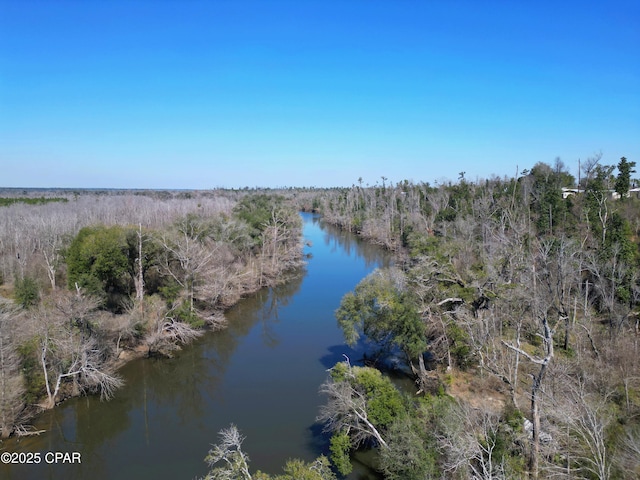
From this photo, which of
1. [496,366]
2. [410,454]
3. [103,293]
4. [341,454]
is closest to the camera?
[410,454]

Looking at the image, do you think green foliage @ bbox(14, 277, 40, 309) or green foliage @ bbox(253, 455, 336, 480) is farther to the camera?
green foliage @ bbox(14, 277, 40, 309)

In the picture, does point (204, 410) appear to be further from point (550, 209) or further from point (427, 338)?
point (550, 209)

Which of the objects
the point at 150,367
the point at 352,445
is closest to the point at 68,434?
the point at 150,367

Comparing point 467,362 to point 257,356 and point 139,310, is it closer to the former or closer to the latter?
point 257,356

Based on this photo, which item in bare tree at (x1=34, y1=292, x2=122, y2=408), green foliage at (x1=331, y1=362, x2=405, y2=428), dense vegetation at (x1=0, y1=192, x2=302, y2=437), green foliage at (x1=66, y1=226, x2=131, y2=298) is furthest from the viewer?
green foliage at (x1=66, y1=226, x2=131, y2=298)

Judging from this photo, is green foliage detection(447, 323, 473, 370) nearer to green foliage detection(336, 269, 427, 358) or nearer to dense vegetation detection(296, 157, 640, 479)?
dense vegetation detection(296, 157, 640, 479)

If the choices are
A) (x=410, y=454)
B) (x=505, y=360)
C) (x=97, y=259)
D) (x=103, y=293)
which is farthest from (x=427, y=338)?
(x=97, y=259)

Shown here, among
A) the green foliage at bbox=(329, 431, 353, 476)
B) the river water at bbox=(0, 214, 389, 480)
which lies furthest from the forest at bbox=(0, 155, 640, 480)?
the river water at bbox=(0, 214, 389, 480)
